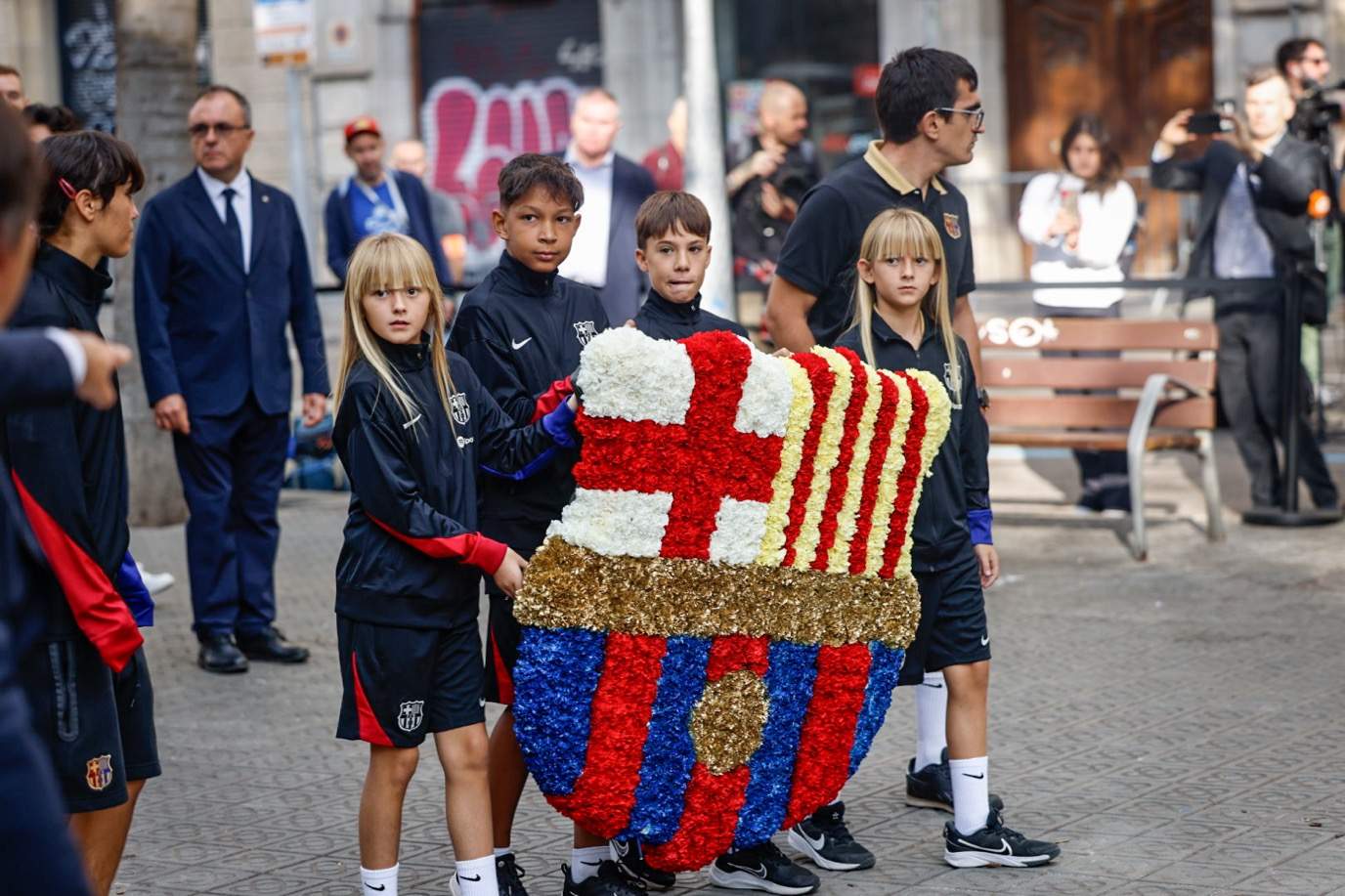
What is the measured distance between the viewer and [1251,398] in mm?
9781

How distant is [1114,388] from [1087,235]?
1.07 metres

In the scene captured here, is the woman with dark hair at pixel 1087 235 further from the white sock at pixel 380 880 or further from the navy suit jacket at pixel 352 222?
the white sock at pixel 380 880

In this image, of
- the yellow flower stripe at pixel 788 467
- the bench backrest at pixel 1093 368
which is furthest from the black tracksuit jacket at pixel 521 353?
the bench backrest at pixel 1093 368

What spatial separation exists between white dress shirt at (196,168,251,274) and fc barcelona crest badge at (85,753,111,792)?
3.70 metres

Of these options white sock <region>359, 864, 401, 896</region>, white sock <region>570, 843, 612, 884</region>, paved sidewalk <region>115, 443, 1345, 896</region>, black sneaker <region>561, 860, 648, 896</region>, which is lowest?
paved sidewalk <region>115, 443, 1345, 896</region>

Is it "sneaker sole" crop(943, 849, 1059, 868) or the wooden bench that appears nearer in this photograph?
"sneaker sole" crop(943, 849, 1059, 868)

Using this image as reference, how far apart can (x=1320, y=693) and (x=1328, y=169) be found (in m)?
4.22

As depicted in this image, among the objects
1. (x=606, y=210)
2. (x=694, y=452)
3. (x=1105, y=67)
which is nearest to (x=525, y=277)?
(x=694, y=452)

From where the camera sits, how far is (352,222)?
408 inches

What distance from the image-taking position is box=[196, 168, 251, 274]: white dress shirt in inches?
292

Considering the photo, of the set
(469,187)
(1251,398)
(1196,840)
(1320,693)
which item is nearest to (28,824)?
(1196,840)

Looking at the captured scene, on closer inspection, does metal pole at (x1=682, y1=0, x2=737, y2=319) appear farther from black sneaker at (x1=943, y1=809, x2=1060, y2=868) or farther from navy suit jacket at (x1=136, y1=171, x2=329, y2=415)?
black sneaker at (x1=943, y1=809, x2=1060, y2=868)

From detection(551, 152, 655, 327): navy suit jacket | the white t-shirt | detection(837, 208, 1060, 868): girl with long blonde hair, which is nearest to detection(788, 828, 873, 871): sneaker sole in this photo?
detection(837, 208, 1060, 868): girl with long blonde hair

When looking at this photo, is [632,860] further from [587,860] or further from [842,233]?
[842,233]
